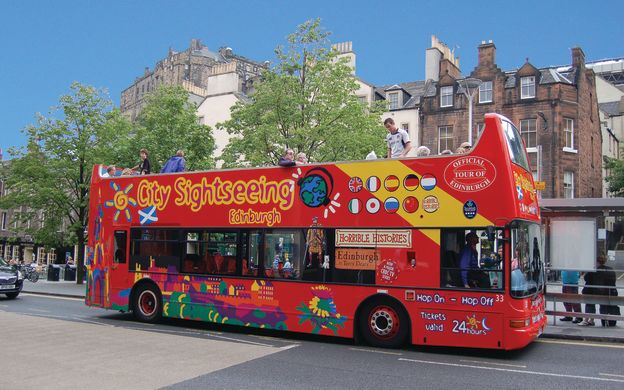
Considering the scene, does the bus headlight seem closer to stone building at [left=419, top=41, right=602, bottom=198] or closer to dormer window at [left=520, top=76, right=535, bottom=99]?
stone building at [left=419, top=41, right=602, bottom=198]

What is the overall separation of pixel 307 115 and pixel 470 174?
15.2m

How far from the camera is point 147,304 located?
1381 cm

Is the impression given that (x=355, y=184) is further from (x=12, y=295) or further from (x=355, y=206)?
(x=12, y=295)

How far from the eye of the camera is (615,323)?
13750 mm

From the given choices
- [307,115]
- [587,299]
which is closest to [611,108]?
[307,115]

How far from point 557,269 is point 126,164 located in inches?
881

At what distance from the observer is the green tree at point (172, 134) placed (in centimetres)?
2961

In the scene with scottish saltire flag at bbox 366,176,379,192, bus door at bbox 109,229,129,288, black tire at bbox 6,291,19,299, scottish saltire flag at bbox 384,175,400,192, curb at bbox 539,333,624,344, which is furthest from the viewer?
black tire at bbox 6,291,19,299

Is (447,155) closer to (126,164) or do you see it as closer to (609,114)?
(126,164)

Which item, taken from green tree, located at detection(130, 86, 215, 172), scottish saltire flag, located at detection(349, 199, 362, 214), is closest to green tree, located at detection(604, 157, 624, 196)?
green tree, located at detection(130, 86, 215, 172)

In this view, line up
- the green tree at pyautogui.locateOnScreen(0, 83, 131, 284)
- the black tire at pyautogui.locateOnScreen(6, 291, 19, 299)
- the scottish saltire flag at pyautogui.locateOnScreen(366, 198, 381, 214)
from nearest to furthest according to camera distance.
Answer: the scottish saltire flag at pyautogui.locateOnScreen(366, 198, 381, 214) → the black tire at pyautogui.locateOnScreen(6, 291, 19, 299) → the green tree at pyautogui.locateOnScreen(0, 83, 131, 284)

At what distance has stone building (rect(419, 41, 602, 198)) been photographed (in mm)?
35344

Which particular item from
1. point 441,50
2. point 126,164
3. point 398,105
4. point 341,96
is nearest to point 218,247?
point 341,96

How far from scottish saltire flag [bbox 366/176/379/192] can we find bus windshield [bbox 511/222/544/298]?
2.58 meters
